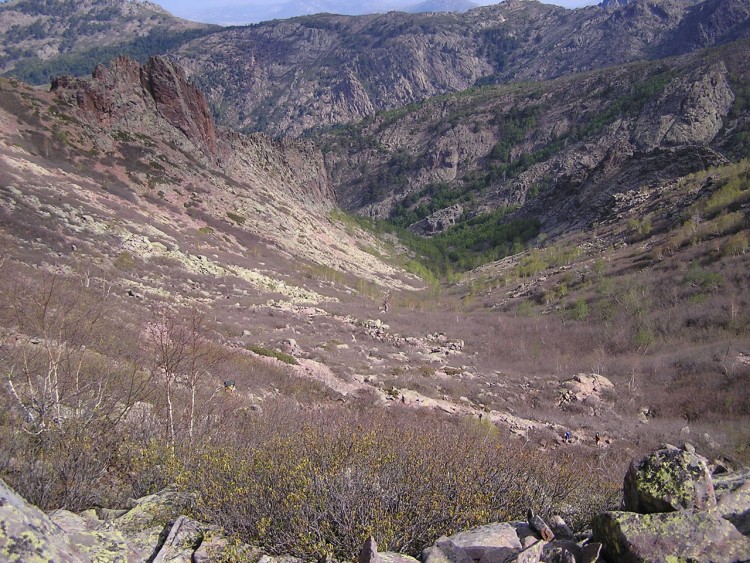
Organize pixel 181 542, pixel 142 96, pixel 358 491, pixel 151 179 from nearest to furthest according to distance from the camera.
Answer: pixel 181 542 → pixel 358 491 → pixel 151 179 → pixel 142 96

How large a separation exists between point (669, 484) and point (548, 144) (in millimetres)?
135533

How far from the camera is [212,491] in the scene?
4.01 m

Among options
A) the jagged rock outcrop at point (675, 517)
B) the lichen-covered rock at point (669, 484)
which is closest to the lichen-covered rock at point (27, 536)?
the jagged rock outcrop at point (675, 517)

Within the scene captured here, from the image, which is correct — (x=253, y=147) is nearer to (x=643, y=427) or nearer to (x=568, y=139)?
(x=643, y=427)

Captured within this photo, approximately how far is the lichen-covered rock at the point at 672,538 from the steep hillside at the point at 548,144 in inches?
2428

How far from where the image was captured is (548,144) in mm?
124688

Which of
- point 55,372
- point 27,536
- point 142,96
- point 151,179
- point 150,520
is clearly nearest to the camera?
point 27,536

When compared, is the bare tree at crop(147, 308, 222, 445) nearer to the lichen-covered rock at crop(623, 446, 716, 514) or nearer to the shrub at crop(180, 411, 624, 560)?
the shrub at crop(180, 411, 624, 560)

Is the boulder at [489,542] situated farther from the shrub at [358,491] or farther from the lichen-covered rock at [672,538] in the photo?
the lichen-covered rock at [672,538]

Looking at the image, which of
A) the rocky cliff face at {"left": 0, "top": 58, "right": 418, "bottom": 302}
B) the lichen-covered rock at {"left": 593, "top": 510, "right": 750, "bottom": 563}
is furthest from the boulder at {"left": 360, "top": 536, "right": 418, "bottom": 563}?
the rocky cliff face at {"left": 0, "top": 58, "right": 418, "bottom": 302}

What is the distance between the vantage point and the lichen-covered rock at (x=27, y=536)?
6.59 ft

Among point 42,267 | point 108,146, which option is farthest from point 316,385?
point 108,146

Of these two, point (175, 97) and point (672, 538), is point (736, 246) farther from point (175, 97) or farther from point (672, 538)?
point (175, 97)

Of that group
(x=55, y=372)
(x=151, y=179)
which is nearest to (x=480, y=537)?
(x=55, y=372)
